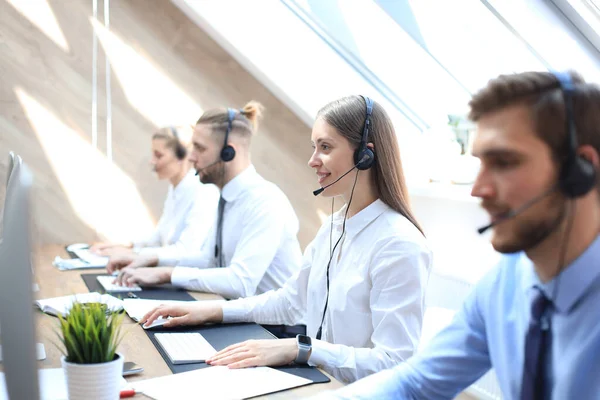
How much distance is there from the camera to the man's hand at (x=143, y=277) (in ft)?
8.11

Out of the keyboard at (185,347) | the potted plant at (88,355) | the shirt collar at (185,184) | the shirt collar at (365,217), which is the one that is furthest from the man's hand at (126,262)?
the potted plant at (88,355)

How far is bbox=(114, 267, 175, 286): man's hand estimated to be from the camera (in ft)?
8.11

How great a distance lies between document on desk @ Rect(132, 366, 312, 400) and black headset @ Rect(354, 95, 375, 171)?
25.8 inches

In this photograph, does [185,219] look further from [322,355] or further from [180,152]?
[322,355]

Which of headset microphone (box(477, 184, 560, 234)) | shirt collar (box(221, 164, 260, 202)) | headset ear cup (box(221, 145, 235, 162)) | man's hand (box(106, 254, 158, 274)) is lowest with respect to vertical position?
man's hand (box(106, 254, 158, 274))

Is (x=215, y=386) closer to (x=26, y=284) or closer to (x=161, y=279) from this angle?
(x=26, y=284)

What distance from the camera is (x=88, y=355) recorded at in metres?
1.27

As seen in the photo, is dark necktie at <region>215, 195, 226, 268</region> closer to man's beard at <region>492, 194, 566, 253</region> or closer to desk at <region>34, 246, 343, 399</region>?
desk at <region>34, 246, 343, 399</region>

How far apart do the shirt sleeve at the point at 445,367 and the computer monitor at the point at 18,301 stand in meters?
0.67

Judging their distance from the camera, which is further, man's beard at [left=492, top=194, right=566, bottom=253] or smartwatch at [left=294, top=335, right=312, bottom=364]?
smartwatch at [left=294, top=335, right=312, bottom=364]

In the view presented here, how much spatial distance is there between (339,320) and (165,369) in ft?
1.68

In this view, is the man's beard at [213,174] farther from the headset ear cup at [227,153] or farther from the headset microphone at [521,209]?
the headset microphone at [521,209]

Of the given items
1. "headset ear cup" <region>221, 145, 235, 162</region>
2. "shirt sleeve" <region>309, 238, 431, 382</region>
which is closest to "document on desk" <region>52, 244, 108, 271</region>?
"headset ear cup" <region>221, 145, 235, 162</region>

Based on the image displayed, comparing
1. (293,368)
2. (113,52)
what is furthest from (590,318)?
(113,52)
